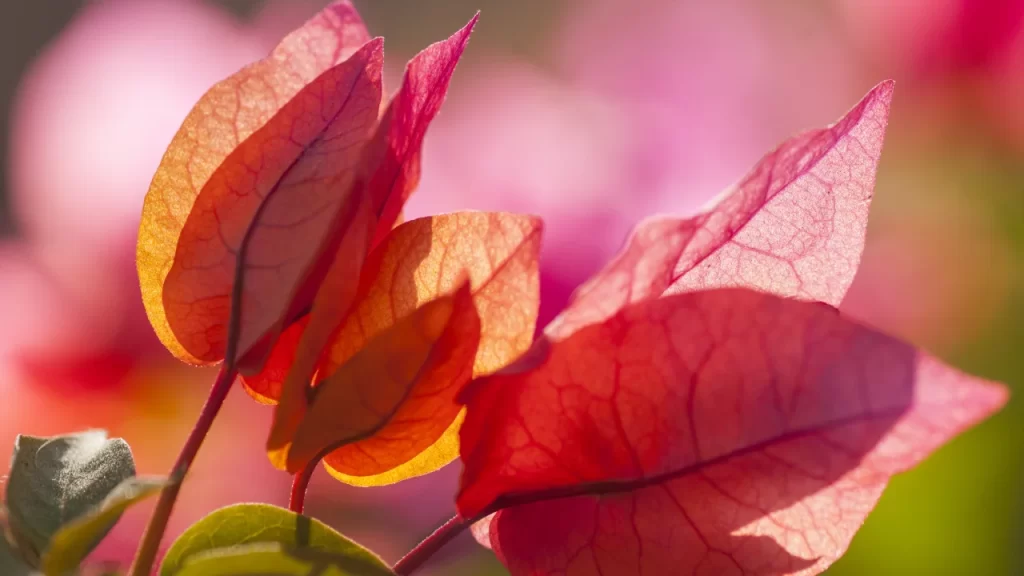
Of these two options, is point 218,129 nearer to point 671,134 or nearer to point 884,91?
point 884,91

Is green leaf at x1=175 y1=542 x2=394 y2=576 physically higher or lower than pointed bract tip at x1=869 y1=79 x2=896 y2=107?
lower

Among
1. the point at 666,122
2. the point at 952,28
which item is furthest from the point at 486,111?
the point at 952,28

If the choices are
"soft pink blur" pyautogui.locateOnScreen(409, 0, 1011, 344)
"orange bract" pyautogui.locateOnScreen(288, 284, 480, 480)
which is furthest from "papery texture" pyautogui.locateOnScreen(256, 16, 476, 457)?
"soft pink blur" pyautogui.locateOnScreen(409, 0, 1011, 344)

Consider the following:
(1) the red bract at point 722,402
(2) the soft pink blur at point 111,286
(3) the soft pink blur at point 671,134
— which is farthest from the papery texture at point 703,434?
(2) the soft pink blur at point 111,286

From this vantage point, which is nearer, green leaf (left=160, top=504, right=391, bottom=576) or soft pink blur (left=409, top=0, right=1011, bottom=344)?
green leaf (left=160, top=504, right=391, bottom=576)

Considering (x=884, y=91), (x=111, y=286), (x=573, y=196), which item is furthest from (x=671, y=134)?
(x=884, y=91)

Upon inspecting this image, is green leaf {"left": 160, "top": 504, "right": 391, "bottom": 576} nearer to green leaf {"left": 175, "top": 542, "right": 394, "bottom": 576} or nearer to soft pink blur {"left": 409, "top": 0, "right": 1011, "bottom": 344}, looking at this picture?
green leaf {"left": 175, "top": 542, "right": 394, "bottom": 576}

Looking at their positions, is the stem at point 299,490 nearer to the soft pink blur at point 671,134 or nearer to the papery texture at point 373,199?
the papery texture at point 373,199
